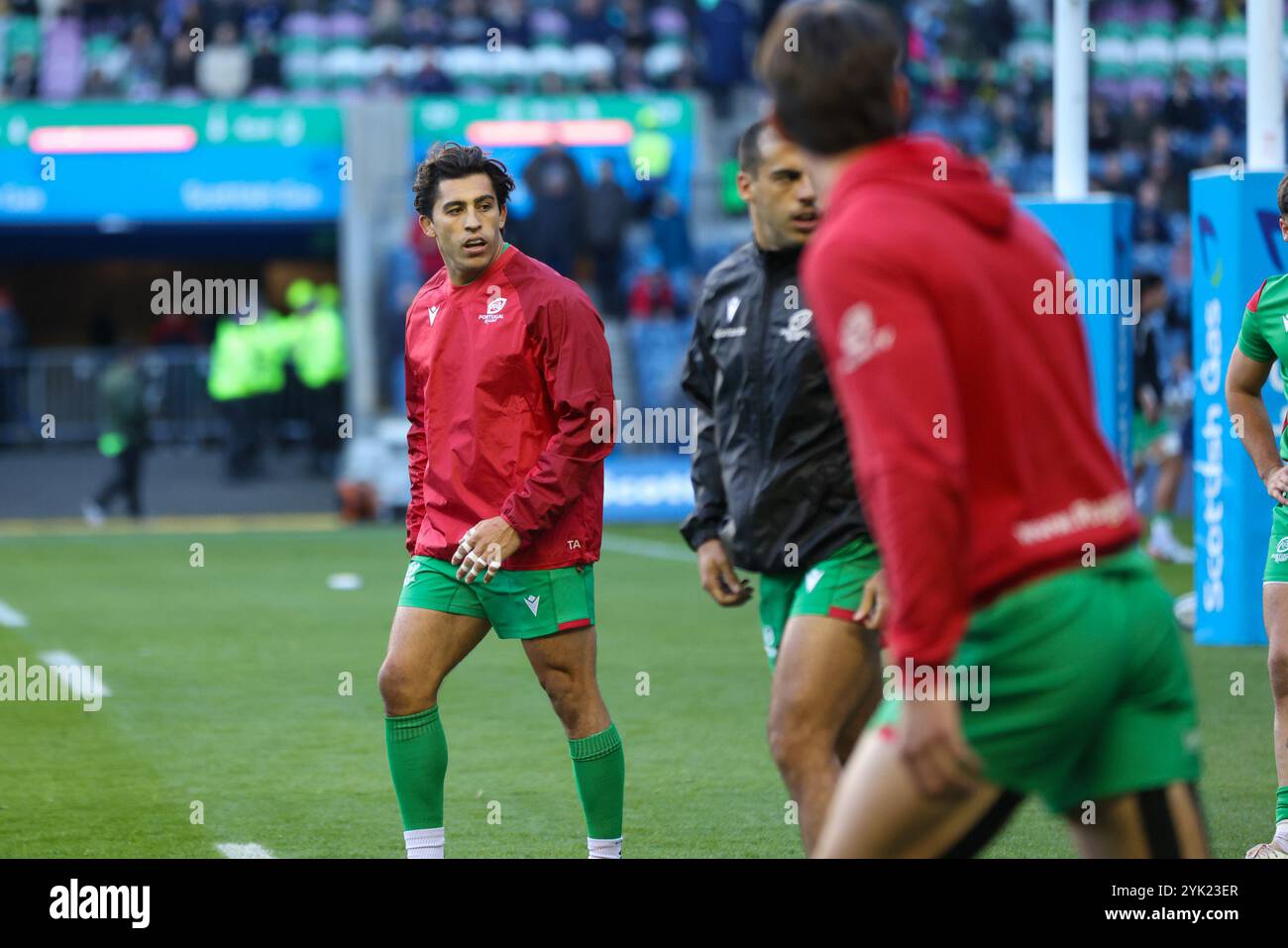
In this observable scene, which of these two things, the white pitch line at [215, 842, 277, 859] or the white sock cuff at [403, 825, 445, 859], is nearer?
the white sock cuff at [403, 825, 445, 859]

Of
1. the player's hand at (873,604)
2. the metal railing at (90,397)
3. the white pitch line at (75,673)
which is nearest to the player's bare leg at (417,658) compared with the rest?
the player's hand at (873,604)

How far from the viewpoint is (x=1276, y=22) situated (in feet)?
37.5

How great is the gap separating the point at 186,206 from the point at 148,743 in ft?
57.3

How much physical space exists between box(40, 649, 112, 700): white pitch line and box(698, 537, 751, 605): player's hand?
5914 mm

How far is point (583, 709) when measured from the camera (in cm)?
588

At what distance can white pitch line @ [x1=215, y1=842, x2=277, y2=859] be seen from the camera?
6.68m

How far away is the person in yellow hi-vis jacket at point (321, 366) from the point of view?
25562 millimetres

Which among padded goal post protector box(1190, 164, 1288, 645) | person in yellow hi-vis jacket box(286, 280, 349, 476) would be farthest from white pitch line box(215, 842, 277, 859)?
person in yellow hi-vis jacket box(286, 280, 349, 476)

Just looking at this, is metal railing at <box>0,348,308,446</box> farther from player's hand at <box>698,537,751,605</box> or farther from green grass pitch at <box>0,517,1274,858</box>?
player's hand at <box>698,537,751,605</box>

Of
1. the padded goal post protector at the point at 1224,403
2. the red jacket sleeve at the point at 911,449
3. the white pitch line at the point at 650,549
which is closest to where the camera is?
the red jacket sleeve at the point at 911,449

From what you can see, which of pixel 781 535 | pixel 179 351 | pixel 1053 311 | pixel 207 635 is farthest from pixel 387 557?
pixel 1053 311

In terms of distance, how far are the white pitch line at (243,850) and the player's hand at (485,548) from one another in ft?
5.16

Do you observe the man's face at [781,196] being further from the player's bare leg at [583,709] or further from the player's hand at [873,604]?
the player's bare leg at [583,709]

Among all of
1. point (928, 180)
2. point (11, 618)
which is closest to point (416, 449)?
point (928, 180)
